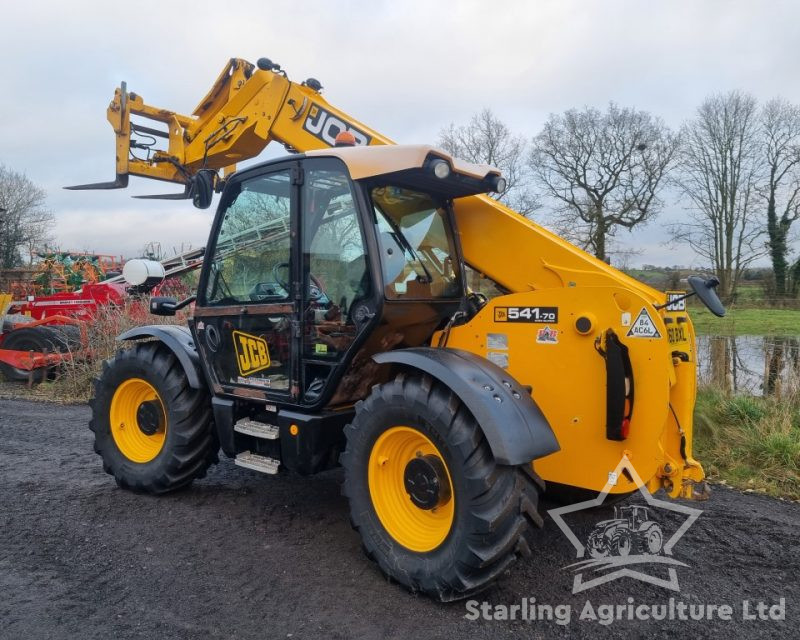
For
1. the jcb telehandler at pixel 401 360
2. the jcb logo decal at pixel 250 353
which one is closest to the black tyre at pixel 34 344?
the jcb telehandler at pixel 401 360

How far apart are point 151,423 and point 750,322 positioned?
14.3 m

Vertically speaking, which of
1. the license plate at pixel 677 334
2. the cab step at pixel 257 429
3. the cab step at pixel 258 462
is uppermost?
the license plate at pixel 677 334

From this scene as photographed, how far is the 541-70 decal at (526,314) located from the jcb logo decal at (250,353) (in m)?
1.56

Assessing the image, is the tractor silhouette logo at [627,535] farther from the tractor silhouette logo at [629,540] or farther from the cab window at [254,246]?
the cab window at [254,246]

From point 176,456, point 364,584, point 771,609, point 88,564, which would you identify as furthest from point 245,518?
point 771,609

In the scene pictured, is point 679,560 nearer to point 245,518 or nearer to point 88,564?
point 245,518

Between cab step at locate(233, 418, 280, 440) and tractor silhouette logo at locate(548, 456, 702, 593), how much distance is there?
73.4 inches

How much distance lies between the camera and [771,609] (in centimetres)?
293

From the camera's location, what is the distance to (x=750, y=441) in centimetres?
539

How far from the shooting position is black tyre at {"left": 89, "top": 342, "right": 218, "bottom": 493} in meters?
4.34

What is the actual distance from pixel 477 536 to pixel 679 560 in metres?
1.45

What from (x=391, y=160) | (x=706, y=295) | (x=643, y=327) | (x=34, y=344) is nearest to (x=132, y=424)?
(x=391, y=160)

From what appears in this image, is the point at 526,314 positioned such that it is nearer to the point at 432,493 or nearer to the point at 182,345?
the point at 432,493

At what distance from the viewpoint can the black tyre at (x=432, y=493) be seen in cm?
280
